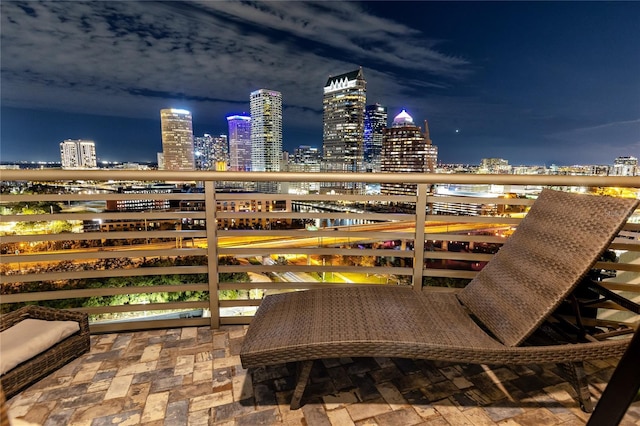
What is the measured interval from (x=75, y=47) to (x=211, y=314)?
28.7 metres

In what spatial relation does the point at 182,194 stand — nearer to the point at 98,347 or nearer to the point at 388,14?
the point at 98,347

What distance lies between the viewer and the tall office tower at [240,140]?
4151 centimetres

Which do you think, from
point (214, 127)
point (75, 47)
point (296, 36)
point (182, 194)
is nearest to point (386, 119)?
point (296, 36)

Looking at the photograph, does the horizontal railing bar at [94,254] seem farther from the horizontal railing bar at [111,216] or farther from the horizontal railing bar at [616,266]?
the horizontal railing bar at [616,266]

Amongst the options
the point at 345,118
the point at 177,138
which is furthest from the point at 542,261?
the point at 345,118

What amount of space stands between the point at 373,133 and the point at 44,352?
45124 millimetres

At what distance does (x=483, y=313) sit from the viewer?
1.98 meters

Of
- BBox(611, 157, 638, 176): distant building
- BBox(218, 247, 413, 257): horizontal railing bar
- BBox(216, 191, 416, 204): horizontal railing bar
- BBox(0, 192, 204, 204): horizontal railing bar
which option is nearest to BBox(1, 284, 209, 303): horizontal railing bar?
BBox(218, 247, 413, 257): horizontal railing bar

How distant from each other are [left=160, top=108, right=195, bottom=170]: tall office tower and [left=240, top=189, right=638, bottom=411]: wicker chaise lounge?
30100 mm

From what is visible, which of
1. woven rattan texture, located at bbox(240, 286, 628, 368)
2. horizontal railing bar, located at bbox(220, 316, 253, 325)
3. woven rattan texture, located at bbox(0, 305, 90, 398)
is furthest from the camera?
horizontal railing bar, located at bbox(220, 316, 253, 325)

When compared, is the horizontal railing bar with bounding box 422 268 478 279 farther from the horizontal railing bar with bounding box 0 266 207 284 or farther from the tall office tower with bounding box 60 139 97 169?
the tall office tower with bounding box 60 139 97 169

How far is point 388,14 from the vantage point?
2927cm

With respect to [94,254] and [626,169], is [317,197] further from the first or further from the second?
[626,169]

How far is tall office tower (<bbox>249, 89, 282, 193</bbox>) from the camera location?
41094 millimetres
